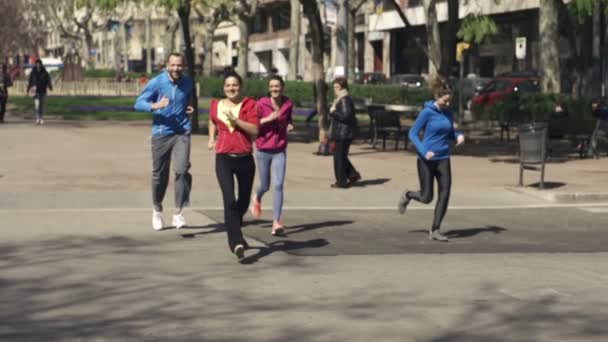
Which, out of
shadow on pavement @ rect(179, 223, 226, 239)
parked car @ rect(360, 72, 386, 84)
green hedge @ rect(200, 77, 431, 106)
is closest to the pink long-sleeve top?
shadow on pavement @ rect(179, 223, 226, 239)

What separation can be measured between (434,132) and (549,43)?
22.0 m

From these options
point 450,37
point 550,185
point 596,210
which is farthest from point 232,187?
point 450,37

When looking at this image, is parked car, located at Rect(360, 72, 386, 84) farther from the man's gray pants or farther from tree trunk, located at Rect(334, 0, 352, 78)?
the man's gray pants

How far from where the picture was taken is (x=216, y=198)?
1741cm

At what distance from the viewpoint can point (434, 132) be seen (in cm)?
1325

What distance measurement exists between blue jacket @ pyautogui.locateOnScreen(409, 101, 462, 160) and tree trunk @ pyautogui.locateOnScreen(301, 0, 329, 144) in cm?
1272

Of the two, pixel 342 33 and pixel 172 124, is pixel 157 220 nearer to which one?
pixel 172 124

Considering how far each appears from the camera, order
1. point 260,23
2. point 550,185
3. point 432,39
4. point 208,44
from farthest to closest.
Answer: point 260,23
point 208,44
point 432,39
point 550,185

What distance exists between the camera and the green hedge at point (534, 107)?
1147 inches

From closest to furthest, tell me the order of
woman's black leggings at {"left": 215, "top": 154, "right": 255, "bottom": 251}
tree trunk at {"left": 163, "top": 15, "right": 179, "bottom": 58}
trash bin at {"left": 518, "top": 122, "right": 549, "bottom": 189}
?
woman's black leggings at {"left": 215, "top": 154, "right": 255, "bottom": 251} → trash bin at {"left": 518, "top": 122, "right": 549, "bottom": 189} → tree trunk at {"left": 163, "top": 15, "right": 179, "bottom": 58}

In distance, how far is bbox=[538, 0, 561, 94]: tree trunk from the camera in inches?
1342

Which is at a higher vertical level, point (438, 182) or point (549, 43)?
point (549, 43)

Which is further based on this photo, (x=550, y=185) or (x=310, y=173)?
(x=310, y=173)

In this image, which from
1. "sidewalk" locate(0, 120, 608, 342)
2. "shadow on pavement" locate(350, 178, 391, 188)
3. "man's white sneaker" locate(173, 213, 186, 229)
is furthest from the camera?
"shadow on pavement" locate(350, 178, 391, 188)
